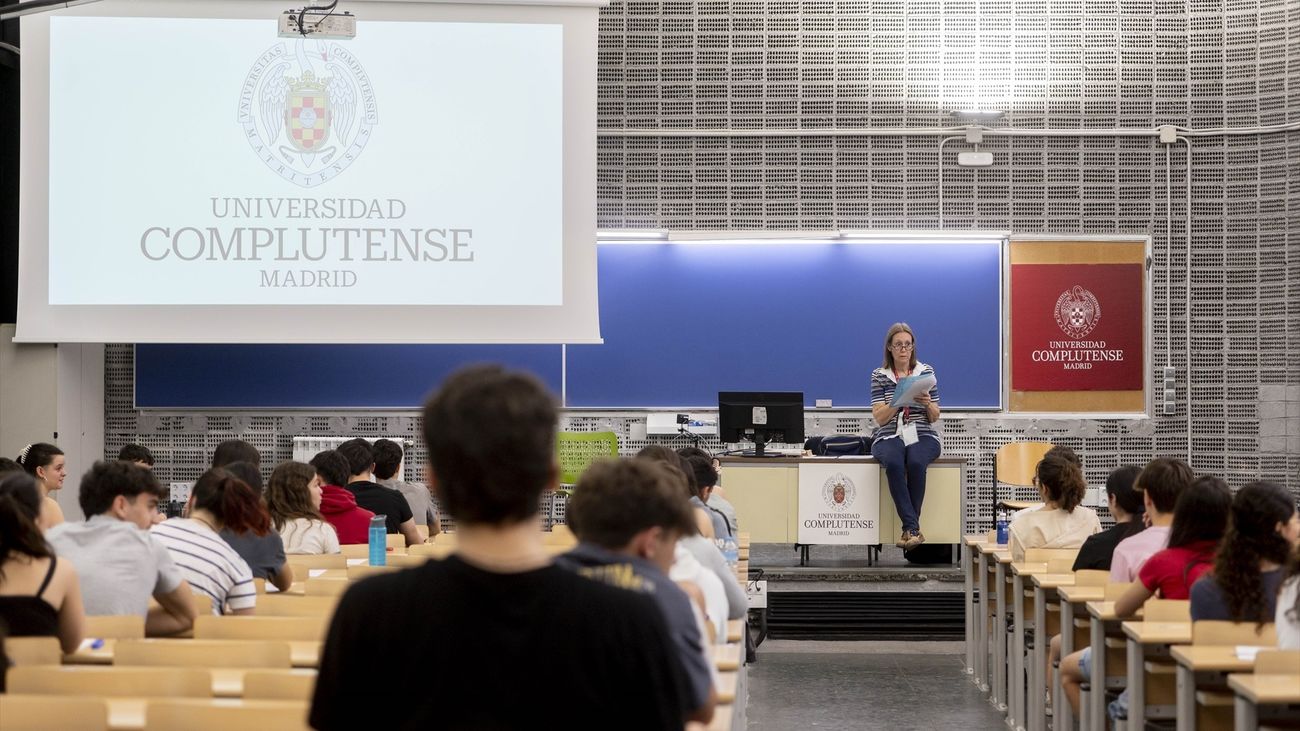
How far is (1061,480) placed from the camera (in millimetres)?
5879

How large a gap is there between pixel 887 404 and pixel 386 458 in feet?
11.5

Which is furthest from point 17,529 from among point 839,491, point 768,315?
point 768,315

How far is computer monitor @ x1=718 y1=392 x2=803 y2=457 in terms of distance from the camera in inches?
372

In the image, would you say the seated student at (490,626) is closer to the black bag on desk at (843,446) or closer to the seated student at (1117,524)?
the seated student at (1117,524)

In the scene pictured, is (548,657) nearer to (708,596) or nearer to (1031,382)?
(708,596)

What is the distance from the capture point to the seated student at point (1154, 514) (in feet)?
15.8

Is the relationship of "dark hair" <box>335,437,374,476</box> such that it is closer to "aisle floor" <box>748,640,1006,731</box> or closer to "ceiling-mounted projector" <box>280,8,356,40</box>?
"aisle floor" <box>748,640,1006,731</box>

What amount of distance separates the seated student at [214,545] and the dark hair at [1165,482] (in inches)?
127

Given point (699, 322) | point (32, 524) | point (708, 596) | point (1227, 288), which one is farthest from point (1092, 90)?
point (32, 524)

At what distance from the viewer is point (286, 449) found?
422 inches

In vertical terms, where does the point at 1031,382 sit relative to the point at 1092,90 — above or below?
below

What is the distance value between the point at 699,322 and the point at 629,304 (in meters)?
0.59

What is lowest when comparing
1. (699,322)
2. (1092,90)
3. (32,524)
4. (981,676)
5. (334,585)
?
(981,676)

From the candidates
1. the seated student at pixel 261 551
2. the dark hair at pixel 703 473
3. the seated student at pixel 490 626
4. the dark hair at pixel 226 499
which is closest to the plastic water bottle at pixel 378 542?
the seated student at pixel 261 551
